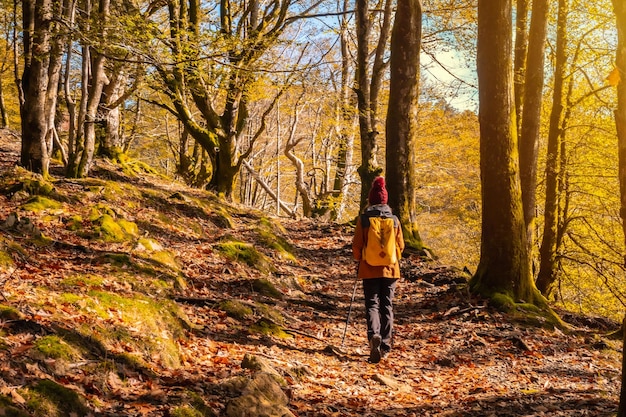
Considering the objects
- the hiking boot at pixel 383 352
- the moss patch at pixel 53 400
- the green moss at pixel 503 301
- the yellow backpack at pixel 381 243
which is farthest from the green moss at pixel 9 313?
the green moss at pixel 503 301

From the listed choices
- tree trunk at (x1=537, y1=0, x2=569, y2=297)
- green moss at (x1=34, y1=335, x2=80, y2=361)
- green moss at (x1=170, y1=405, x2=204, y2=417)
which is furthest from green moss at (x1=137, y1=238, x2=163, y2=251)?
tree trunk at (x1=537, y1=0, x2=569, y2=297)

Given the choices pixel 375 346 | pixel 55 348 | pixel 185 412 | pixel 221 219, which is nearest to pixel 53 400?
pixel 55 348

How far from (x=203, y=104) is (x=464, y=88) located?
753 cm

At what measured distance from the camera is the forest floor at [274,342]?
3.73m

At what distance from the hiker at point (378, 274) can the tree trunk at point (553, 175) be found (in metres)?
8.08

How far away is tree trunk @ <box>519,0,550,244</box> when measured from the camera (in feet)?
→ 34.7

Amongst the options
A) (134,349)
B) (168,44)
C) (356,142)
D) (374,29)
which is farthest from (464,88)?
(356,142)

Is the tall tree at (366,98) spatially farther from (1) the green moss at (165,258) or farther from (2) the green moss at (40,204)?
(2) the green moss at (40,204)

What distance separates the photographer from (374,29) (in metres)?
19.1

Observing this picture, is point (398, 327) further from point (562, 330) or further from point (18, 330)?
point (18, 330)

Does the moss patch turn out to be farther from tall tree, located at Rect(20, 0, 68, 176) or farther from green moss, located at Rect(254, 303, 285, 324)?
tall tree, located at Rect(20, 0, 68, 176)

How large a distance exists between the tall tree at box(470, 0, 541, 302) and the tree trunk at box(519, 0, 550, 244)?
11.3 ft

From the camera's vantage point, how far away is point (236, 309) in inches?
248

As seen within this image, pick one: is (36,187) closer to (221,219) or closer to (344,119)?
(221,219)
